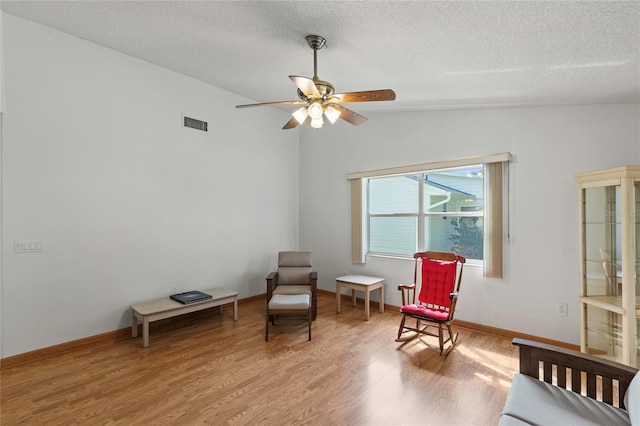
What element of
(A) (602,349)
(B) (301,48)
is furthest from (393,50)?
(A) (602,349)

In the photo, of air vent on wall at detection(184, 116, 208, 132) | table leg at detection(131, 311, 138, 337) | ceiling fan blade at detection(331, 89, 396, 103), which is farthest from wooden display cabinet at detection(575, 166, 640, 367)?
table leg at detection(131, 311, 138, 337)

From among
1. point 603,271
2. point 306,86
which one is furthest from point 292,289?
point 603,271

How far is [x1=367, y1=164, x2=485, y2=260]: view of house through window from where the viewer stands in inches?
151

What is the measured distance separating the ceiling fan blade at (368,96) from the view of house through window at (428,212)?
6.48 feet

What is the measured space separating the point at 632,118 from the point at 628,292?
1662 millimetres

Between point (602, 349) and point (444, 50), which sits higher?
point (444, 50)

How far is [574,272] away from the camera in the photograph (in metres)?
3.09

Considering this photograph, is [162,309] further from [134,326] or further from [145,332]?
[134,326]

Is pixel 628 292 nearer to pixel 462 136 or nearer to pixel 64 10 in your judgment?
pixel 462 136

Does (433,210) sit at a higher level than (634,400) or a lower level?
higher

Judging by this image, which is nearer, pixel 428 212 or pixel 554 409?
pixel 554 409

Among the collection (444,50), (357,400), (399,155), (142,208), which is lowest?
(357,400)

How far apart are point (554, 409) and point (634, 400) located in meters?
0.34

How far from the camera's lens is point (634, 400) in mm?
1426
